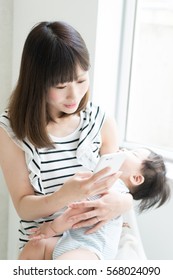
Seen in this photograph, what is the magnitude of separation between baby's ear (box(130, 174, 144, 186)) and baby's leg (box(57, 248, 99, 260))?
1.16ft

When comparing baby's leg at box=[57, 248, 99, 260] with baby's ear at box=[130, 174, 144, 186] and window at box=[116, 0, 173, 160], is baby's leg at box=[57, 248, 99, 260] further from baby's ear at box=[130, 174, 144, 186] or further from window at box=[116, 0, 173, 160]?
window at box=[116, 0, 173, 160]

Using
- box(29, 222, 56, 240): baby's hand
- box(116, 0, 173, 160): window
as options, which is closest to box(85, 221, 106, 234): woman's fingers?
box(29, 222, 56, 240): baby's hand

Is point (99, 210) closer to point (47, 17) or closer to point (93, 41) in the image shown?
point (93, 41)

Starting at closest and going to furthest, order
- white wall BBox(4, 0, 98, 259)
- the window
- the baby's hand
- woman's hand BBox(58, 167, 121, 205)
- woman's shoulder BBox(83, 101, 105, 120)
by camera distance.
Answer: woman's hand BBox(58, 167, 121, 205) < the baby's hand < woman's shoulder BBox(83, 101, 105, 120) < white wall BBox(4, 0, 98, 259) < the window

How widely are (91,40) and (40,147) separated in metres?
0.68

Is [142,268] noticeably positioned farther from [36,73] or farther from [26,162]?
[36,73]

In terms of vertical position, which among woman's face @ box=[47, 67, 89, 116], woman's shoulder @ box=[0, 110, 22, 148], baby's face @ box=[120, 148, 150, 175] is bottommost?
baby's face @ box=[120, 148, 150, 175]

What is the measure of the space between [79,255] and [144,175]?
44cm

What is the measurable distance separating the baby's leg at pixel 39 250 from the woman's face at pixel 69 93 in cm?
43

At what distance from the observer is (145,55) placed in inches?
81.0

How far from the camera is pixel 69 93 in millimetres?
1283

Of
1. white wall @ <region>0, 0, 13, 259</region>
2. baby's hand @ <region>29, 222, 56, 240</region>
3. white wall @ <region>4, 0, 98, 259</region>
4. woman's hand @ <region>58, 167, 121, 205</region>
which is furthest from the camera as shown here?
white wall @ <region>0, 0, 13, 259</region>

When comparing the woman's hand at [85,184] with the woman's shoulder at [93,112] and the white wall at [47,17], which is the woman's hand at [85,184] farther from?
the white wall at [47,17]

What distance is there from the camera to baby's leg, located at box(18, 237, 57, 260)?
1319 mm
